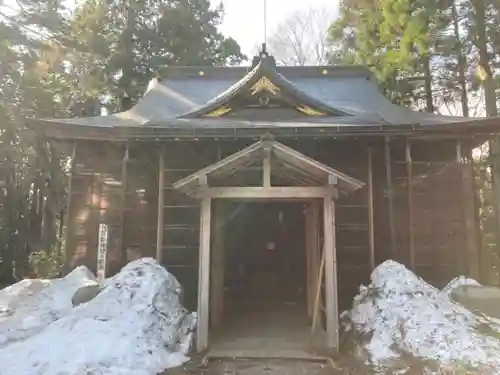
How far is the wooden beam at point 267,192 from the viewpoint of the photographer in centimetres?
661

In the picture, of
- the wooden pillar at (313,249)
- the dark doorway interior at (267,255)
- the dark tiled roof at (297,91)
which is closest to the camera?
the wooden pillar at (313,249)

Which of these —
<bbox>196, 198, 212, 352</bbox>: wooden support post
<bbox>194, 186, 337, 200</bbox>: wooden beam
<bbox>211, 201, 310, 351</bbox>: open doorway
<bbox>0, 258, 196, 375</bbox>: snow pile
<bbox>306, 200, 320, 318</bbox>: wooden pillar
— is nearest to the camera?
<bbox>0, 258, 196, 375</bbox>: snow pile

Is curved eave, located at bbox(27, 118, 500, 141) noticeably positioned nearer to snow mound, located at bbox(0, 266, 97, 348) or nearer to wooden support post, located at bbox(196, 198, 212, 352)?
wooden support post, located at bbox(196, 198, 212, 352)

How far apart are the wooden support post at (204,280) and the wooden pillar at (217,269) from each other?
0.64 m

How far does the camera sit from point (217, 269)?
26.1ft

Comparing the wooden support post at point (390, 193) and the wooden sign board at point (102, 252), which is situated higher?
the wooden support post at point (390, 193)

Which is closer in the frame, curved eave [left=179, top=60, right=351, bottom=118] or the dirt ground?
the dirt ground

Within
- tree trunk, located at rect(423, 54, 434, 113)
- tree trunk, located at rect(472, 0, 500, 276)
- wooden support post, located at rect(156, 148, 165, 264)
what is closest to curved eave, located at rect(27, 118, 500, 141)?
wooden support post, located at rect(156, 148, 165, 264)

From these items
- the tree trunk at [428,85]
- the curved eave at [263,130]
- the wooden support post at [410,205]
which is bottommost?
the wooden support post at [410,205]

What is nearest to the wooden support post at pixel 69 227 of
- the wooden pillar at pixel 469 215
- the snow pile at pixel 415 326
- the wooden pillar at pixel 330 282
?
the wooden pillar at pixel 330 282

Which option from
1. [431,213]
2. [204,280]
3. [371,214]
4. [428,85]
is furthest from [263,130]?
[428,85]

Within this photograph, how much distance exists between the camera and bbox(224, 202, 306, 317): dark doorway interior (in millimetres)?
11406

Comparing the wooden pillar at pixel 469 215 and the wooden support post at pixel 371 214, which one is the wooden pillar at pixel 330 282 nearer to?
the wooden support post at pixel 371 214

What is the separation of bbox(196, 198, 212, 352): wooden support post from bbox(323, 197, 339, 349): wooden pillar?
171cm
